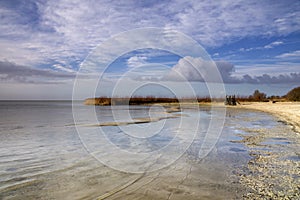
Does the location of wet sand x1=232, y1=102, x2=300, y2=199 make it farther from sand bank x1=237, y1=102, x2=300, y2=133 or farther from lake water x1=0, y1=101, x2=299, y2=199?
sand bank x1=237, y1=102, x2=300, y2=133

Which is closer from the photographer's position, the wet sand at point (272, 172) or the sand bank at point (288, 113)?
the wet sand at point (272, 172)

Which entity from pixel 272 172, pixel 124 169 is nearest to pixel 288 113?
pixel 272 172

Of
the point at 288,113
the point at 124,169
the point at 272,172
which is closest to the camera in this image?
the point at 272,172

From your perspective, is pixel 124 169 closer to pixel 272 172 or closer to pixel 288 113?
pixel 272 172

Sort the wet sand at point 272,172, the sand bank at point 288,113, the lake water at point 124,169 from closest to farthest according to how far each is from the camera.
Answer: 1. the wet sand at point 272,172
2. the lake water at point 124,169
3. the sand bank at point 288,113

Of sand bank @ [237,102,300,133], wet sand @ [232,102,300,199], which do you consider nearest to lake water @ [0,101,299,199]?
wet sand @ [232,102,300,199]

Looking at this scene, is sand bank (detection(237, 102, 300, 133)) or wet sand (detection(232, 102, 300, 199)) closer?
wet sand (detection(232, 102, 300, 199))

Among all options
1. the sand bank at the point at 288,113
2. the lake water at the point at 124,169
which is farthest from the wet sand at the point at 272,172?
the sand bank at the point at 288,113

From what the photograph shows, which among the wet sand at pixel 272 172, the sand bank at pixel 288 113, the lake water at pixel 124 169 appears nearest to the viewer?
the wet sand at pixel 272 172

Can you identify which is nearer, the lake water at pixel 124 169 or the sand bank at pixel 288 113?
the lake water at pixel 124 169

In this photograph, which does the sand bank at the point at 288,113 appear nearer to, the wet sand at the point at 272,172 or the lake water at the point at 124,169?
the wet sand at the point at 272,172

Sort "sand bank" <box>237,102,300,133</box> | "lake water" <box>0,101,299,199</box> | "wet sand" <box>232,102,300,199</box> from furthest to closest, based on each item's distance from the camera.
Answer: "sand bank" <box>237,102,300,133</box>, "lake water" <box>0,101,299,199</box>, "wet sand" <box>232,102,300,199</box>

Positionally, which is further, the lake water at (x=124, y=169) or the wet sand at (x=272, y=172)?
the lake water at (x=124, y=169)

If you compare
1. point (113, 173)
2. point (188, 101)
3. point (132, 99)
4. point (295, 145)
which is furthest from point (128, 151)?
point (188, 101)
